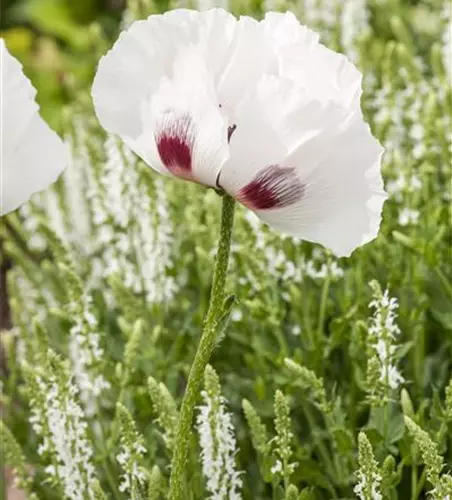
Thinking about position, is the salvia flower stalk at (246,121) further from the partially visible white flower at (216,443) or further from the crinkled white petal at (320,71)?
the partially visible white flower at (216,443)

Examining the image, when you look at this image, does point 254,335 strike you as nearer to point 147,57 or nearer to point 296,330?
point 296,330

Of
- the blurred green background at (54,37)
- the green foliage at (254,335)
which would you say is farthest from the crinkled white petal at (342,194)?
the blurred green background at (54,37)

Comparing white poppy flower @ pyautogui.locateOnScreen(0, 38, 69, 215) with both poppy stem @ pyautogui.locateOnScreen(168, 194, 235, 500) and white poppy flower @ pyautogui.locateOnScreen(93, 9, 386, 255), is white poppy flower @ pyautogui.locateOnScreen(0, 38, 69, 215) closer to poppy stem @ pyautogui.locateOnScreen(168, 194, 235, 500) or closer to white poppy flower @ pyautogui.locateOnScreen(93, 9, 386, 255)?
white poppy flower @ pyautogui.locateOnScreen(93, 9, 386, 255)

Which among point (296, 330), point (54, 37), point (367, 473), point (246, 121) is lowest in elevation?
point (367, 473)

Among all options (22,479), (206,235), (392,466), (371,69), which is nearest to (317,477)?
(392,466)

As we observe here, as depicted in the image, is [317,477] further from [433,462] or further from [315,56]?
[315,56]

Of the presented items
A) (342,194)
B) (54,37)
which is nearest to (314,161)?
(342,194)
